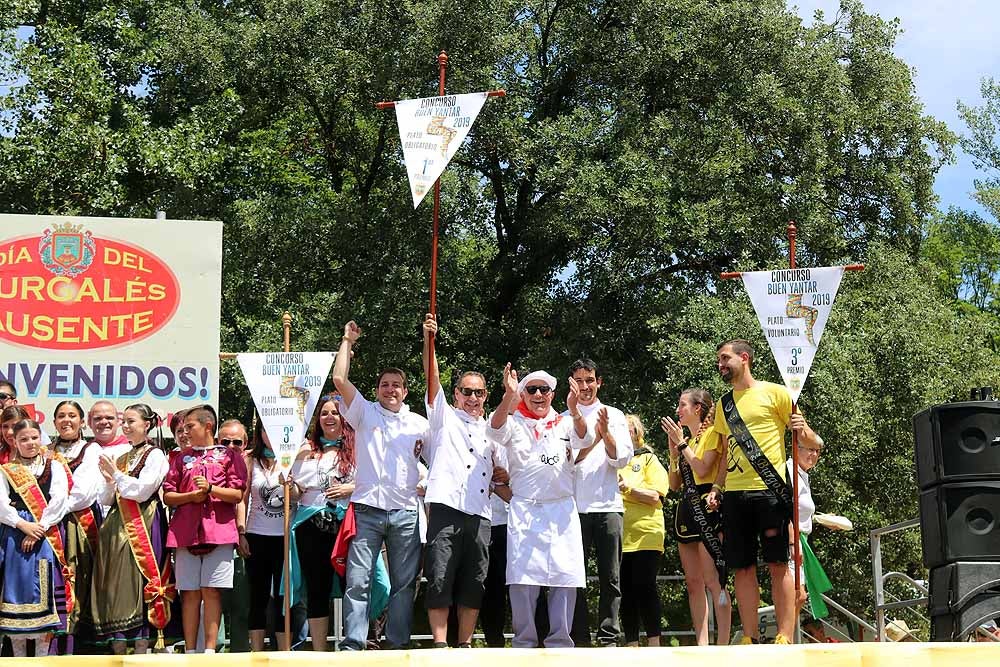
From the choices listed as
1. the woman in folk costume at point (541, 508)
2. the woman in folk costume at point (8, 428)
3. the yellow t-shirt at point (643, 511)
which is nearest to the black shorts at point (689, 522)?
the yellow t-shirt at point (643, 511)

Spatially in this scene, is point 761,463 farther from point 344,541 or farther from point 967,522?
point 344,541

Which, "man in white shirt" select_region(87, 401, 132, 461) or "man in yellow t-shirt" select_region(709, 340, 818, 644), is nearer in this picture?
"man in yellow t-shirt" select_region(709, 340, 818, 644)

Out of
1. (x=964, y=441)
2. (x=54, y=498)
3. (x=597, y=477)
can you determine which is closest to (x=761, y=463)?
(x=597, y=477)

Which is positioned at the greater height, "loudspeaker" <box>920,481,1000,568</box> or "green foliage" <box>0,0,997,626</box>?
"green foliage" <box>0,0,997,626</box>

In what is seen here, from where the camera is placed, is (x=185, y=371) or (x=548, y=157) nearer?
(x=185, y=371)

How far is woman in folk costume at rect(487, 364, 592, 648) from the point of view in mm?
7066

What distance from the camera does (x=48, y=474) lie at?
292 inches

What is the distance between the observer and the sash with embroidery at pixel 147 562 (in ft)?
25.0

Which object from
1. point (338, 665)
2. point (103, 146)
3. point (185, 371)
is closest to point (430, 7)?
point (103, 146)

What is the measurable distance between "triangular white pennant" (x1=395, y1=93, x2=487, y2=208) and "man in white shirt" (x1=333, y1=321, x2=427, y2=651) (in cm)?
128

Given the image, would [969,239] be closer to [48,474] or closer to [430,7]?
[430,7]

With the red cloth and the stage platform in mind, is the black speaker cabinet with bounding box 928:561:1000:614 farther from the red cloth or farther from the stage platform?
the red cloth

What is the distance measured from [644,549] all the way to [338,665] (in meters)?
3.78

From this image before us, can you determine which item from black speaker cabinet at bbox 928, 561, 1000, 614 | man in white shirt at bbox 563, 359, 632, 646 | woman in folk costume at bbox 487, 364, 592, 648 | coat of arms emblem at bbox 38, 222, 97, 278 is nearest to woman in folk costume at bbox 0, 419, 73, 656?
woman in folk costume at bbox 487, 364, 592, 648
